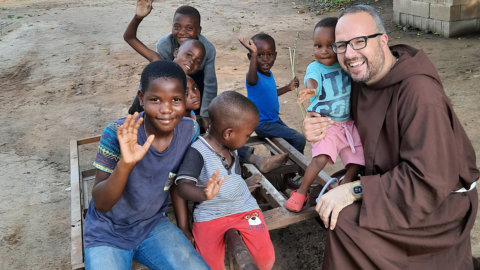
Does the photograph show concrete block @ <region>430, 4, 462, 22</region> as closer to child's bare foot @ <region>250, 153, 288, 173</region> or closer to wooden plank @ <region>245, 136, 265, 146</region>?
wooden plank @ <region>245, 136, 265, 146</region>

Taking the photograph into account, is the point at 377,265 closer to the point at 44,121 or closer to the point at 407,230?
the point at 407,230

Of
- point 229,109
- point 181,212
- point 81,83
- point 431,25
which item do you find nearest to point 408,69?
point 229,109

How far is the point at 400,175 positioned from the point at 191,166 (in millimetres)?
1083

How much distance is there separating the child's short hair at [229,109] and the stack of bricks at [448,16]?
23.9 feet

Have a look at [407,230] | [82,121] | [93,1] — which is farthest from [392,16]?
[93,1]

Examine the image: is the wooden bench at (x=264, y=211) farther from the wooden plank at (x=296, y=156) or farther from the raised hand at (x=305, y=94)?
the raised hand at (x=305, y=94)

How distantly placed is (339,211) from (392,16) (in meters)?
9.14

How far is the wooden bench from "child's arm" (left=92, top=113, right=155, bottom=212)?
418 mm

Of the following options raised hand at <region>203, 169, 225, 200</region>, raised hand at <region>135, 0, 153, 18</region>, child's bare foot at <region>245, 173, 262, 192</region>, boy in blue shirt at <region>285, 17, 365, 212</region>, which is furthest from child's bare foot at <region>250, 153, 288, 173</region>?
raised hand at <region>135, 0, 153, 18</region>

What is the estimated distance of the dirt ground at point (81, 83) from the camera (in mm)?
3740

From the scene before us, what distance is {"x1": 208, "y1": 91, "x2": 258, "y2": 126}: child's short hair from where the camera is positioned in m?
2.61

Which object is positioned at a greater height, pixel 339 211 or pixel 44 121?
pixel 339 211

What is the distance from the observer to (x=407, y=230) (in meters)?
2.44

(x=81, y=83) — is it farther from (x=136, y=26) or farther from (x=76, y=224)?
(x=76, y=224)
